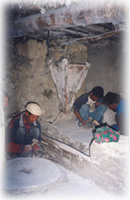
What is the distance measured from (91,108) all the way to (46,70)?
1.30m

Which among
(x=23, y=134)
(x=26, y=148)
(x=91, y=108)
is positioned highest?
(x=91, y=108)

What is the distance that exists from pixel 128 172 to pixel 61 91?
2567mm

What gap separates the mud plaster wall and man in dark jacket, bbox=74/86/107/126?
623 mm

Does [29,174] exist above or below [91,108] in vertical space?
below

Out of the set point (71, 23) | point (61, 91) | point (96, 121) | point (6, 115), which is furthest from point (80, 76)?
point (71, 23)

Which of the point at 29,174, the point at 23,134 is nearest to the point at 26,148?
the point at 23,134

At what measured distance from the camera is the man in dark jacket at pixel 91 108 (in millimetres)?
4168

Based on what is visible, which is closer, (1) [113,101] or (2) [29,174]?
(2) [29,174]

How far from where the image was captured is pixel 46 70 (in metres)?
4.60

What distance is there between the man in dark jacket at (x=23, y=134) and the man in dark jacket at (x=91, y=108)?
1056 mm

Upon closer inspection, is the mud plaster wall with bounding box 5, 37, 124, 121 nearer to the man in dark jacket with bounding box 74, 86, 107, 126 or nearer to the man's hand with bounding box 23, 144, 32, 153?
the man in dark jacket with bounding box 74, 86, 107, 126

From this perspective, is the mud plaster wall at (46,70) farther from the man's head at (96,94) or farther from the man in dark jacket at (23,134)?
the man in dark jacket at (23,134)

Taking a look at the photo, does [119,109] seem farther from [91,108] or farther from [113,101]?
[91,108]

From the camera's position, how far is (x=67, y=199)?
2.70m
